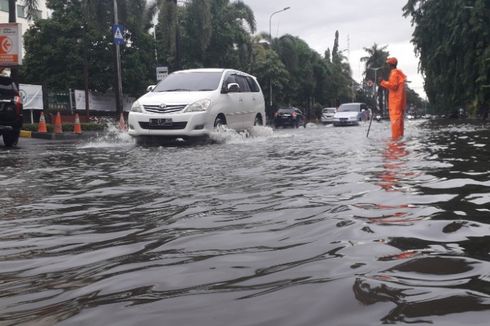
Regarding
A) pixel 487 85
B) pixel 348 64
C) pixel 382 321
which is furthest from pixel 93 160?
pixel 348 64

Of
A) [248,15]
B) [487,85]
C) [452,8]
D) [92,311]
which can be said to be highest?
[248,15]

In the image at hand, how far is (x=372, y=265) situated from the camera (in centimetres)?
222

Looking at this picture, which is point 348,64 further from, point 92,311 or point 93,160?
point 92,311

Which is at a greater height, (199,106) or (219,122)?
(199,106)

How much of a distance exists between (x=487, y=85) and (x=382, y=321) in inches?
859

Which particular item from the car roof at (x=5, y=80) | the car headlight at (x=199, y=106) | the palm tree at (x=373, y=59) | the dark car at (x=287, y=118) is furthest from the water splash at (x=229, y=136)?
the palm tree at (x=373, y=59)

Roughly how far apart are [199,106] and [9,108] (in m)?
3.91

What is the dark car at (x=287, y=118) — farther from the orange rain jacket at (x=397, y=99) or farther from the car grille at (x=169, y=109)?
the car grille at (x=169, y=109)

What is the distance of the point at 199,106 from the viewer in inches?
398

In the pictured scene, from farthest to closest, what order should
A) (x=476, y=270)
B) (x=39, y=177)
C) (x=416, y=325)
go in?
(x=39, y=177) → (x=476, y=270) → (x=416, y=325)

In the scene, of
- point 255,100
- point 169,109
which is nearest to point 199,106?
point 169,109

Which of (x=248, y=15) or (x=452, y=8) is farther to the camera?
(x=248, y=15)

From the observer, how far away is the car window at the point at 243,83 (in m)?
12.0

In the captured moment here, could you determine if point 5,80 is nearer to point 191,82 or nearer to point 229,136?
point 191,82
